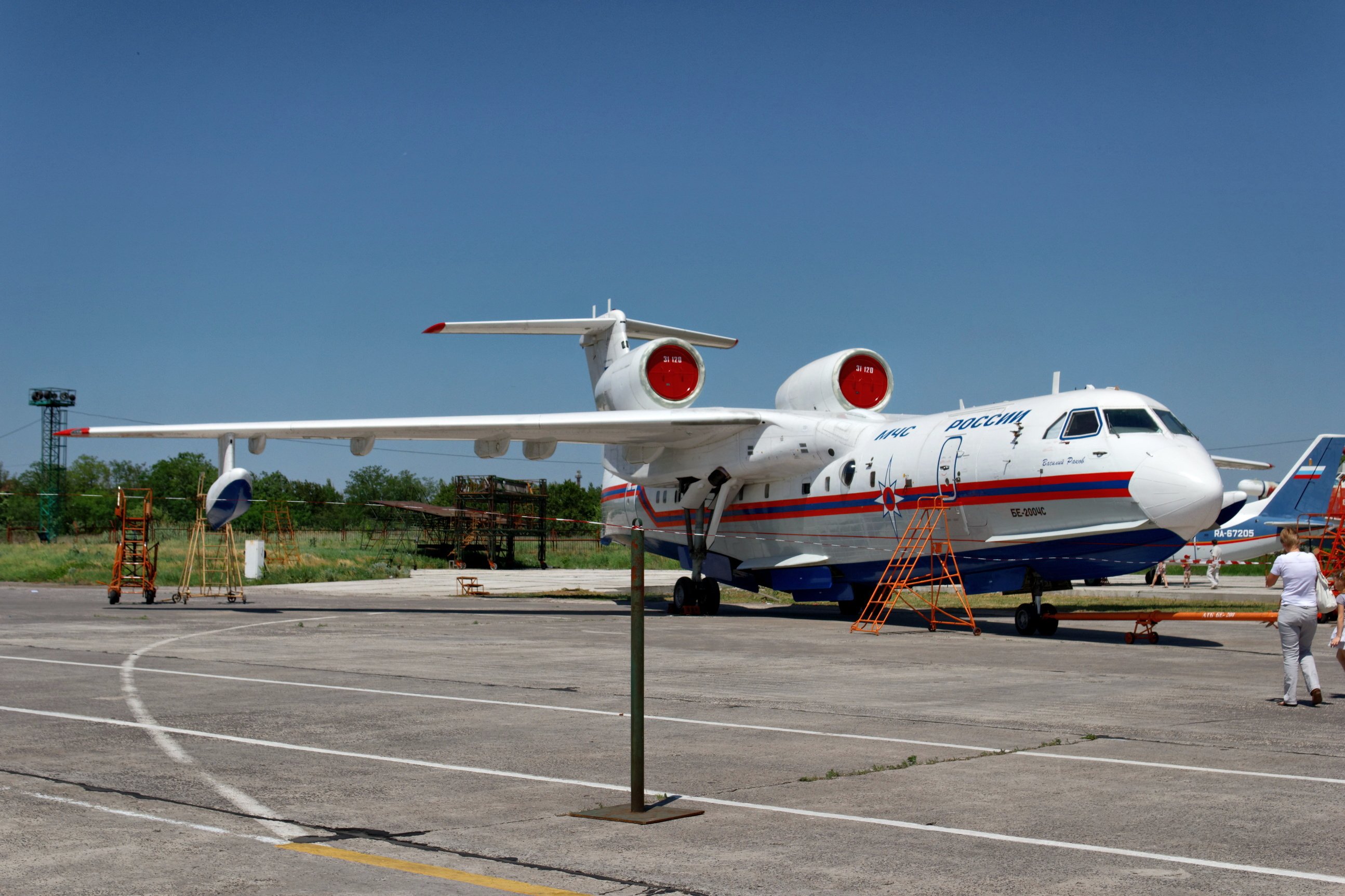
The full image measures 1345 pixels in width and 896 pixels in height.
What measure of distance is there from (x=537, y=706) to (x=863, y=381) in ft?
48.2

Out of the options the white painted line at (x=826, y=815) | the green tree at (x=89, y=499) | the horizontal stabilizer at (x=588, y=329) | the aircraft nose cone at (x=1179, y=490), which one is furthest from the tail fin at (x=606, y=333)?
the green tree at (x=89, y=499)

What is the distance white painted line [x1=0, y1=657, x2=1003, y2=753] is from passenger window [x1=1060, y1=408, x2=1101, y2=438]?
31.0ft

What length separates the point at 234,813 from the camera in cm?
559

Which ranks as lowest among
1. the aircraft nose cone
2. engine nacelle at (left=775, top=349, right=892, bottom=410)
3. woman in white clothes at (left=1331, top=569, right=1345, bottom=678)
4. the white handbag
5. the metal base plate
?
the metal base plate

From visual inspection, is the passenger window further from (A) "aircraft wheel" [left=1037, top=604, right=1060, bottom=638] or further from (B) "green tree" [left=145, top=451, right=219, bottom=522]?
(B) "green tree" [left=145, top=451, right=219, bottom=522]

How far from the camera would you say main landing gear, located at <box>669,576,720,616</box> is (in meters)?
23.3

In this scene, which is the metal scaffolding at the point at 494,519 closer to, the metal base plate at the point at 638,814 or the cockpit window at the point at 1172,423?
the cockpit window at the point at 1172,423

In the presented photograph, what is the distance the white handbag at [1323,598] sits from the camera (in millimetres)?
9984

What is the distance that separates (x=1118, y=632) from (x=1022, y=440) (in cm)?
369

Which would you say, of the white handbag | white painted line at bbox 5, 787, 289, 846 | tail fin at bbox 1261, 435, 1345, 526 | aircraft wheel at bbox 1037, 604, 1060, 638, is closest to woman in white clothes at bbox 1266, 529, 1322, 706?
the white handbag

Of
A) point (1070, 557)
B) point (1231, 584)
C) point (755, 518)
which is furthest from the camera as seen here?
point (1231, 584)

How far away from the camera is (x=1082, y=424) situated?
16438 mm

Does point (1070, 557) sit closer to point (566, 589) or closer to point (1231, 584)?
point (566, 589)

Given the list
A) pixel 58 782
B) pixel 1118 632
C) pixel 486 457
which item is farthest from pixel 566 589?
pixel 58 782
